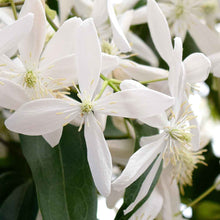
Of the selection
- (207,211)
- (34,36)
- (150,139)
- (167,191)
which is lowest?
(207,211)

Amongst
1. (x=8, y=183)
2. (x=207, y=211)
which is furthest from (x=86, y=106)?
(x=207, y=211)

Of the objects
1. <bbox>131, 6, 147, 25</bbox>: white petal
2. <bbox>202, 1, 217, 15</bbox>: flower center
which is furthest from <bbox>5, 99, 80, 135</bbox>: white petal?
<bbox>202, 1, 217, 15</bbox>: flower center

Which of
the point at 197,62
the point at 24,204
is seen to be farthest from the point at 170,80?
the point at 24,204

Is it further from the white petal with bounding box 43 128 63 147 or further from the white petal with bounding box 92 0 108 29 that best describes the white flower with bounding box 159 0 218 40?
the white petal with bounding box 43 128 63 147

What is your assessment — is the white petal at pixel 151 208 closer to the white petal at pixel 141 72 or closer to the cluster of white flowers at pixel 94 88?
the cluster of white flowers at pixel 94 88

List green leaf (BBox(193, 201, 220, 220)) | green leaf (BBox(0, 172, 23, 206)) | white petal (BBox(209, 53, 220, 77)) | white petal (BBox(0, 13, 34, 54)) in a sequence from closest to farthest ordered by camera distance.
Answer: white petal (BBox(0, 13, 34, 54)) < white petal (BBox(209, 53, 220, 77)) < green leaf (BBox(0, 172, 23, 206)) < green leaf (BBox(193, 201, 220, 220))

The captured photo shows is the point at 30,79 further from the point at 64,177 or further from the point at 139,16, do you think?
the point at 139,16
